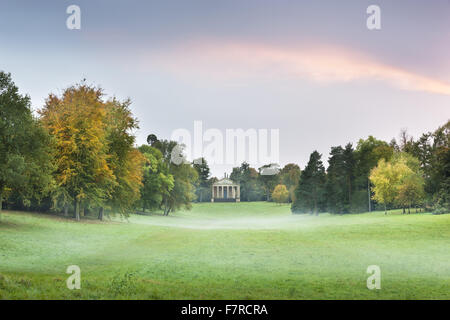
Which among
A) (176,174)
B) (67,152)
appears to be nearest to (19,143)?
(67,152)

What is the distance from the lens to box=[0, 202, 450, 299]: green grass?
12180mm

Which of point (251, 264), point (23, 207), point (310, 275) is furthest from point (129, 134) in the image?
point (310, 275)

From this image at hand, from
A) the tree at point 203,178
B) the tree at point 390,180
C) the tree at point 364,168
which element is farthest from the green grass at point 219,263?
the tree at point 203,178

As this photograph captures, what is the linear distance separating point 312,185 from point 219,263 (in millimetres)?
64434

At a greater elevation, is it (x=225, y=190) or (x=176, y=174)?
(x=176, y=174)

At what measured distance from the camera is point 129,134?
44.3 metres

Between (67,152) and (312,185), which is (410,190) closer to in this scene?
(312,185)

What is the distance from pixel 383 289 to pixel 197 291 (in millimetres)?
6477

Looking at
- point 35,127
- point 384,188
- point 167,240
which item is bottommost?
point 167,240

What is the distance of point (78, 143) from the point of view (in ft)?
119

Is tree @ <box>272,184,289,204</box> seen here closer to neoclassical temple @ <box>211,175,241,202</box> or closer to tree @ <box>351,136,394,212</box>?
neoclassical temple @ <box>211,175,241,202</box>

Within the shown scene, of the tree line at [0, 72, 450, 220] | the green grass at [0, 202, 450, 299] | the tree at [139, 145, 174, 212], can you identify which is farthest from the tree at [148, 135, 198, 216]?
the green grass at [0, 202, 450, 299]

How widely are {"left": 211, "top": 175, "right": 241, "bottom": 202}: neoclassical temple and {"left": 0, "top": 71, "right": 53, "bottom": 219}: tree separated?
112269 millimetres
